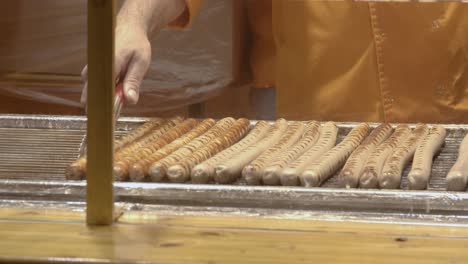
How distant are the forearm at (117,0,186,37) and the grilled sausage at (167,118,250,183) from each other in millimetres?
353

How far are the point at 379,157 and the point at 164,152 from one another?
0.40m

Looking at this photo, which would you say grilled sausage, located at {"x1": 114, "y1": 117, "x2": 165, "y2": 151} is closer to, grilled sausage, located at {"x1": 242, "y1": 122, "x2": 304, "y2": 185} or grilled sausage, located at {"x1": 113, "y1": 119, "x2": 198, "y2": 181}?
grilled sausage, located at {"x1": 113, "y1": 119, "x2": 198, "y2": 181}

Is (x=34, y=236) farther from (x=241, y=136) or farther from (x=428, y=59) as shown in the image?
(x=428, y=59)

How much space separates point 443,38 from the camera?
8.10 ft

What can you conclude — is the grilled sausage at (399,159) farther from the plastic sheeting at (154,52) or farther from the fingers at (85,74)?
the plastic sheeting at (154,52)

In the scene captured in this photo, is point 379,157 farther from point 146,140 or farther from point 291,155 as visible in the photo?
point 146,140

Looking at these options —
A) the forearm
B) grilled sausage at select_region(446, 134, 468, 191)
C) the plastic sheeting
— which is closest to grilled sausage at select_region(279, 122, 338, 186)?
grilled sausage at select_region(446, 134, 468, 191)

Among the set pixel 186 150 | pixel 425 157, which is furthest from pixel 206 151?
pixel 425 157

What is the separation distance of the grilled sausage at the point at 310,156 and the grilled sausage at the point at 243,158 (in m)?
0.09

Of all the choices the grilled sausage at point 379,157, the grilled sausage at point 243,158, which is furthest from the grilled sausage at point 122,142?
the grilled sausage at point 379,157

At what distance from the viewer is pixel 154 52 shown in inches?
117

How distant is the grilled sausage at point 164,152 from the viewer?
152cm

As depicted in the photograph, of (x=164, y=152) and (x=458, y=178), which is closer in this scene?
(x=458, y=178)

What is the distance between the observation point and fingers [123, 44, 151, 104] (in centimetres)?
169
